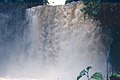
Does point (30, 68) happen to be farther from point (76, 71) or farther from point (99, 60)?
point (99, 60)

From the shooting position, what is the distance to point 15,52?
18.6 m

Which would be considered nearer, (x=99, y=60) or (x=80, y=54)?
(x=99, y=60)

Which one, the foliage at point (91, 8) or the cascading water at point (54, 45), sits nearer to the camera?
the foliage at point (91, 8)

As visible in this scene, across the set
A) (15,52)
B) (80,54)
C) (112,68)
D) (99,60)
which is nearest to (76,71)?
(80,54)

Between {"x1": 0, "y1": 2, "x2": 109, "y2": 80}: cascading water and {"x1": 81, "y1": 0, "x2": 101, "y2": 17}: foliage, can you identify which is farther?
{"x1": 0, "y1": 2, "x2": 109, "y2": 80}: cascading water

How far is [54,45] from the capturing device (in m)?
15.1

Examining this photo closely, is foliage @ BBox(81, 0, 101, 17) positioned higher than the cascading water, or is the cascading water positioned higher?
foliage @ BBox(81, 0, 101, 17)

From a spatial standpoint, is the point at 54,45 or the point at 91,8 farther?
the point at 54,45

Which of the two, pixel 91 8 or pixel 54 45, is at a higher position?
pixel 91 8

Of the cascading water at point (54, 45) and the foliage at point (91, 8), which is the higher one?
the foliage at point (91, 8)

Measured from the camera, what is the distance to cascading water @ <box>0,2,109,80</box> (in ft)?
41.4

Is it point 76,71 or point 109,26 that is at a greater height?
point 109,26

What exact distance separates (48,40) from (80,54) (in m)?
2.70

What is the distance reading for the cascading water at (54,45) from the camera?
12.6m
